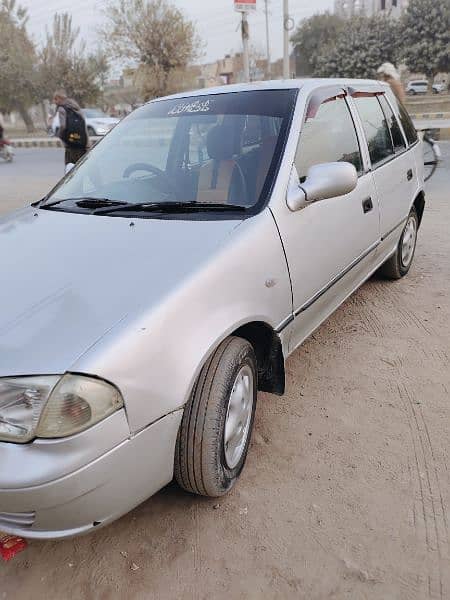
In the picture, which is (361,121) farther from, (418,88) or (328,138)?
(418,88)

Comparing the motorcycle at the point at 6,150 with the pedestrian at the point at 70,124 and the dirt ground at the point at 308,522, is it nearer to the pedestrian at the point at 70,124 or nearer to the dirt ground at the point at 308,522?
the pedestrian at the point at 70,124

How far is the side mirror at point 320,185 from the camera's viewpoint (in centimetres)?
246

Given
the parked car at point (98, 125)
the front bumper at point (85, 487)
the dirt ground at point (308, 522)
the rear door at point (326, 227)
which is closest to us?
the front bumper at point (85, 487)

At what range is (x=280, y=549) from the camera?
6.39ft

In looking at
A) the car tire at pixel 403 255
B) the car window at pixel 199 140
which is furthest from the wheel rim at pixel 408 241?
the car window at pixel 199 140

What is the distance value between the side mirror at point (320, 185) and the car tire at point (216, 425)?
0.77 metres

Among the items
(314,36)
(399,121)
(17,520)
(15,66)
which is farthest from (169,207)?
(314,36)

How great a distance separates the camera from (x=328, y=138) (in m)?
3.04

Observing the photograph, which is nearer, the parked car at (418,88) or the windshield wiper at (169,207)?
the windshield wiper at (169,207)

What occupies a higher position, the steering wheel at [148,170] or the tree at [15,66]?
the tree at [15,66]

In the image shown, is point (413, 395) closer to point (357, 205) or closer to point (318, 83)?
point (357, 205)

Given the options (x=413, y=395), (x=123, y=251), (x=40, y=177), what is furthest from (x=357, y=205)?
(x=40, y=177)

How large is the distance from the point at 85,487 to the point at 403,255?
11.6 feet

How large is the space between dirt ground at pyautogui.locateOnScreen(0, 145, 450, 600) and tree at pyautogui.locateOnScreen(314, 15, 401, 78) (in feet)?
119
